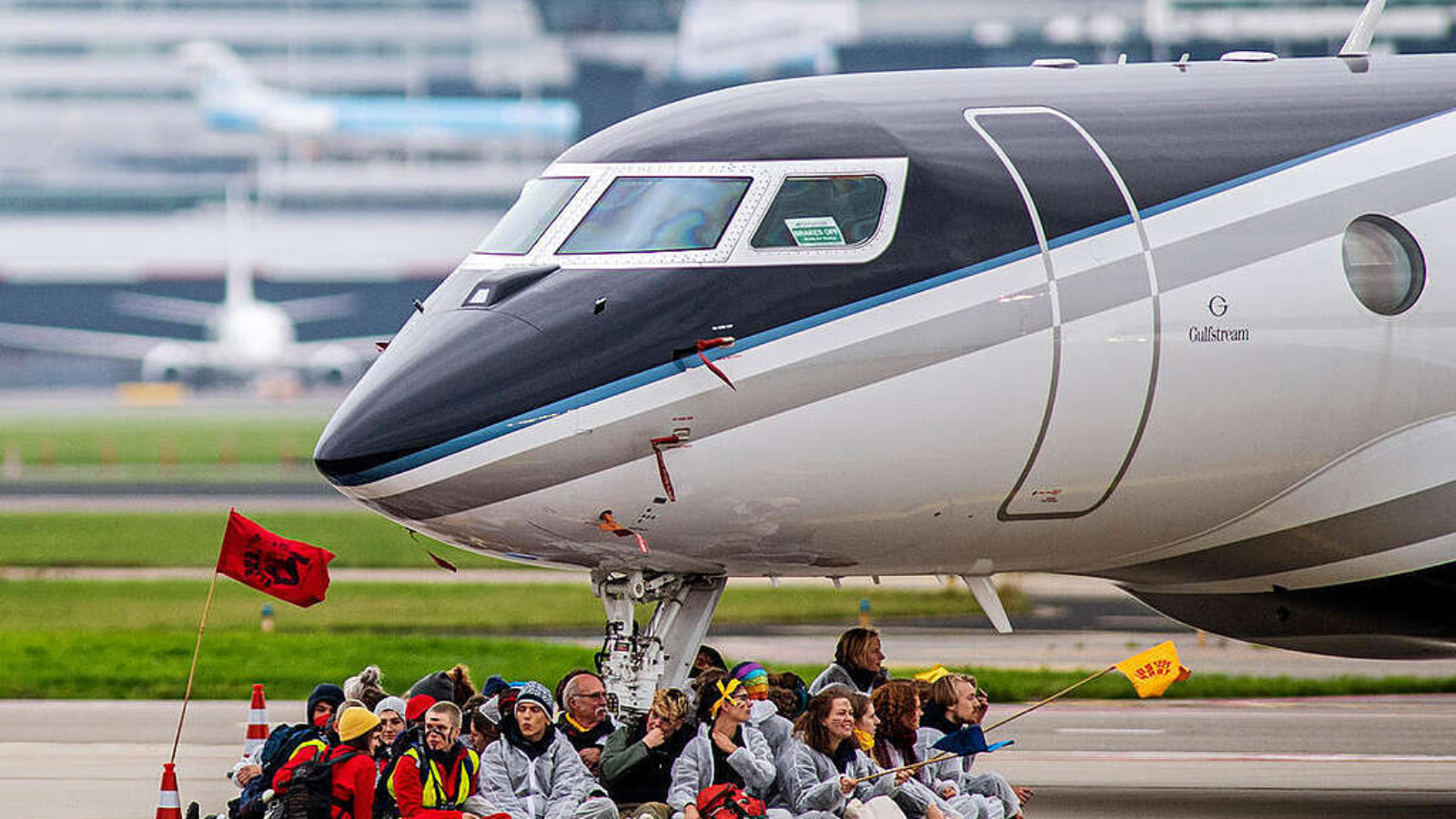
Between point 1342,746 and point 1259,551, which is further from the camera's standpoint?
point 1342,746

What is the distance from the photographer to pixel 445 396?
40.8 ft

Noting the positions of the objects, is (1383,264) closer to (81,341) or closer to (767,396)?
(767,396)

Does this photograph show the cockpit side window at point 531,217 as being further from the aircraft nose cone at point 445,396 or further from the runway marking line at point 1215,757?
the runway marking line at point 1215,757

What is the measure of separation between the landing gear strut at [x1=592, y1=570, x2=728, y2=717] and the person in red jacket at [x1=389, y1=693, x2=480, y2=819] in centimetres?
127

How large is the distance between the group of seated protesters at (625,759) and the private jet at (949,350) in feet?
2.09

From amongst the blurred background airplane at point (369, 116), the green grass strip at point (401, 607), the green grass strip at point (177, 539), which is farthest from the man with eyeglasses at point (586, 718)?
the blurred background airplane at point (369, 116)

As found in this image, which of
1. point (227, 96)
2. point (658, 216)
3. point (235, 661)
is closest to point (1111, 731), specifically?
point (658, 216)

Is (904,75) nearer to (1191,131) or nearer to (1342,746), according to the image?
(1191,131)

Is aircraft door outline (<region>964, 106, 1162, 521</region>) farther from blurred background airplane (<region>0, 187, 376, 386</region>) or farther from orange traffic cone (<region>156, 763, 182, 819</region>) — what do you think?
blurred background airplane (<region>0, 187, 376, 386</region>)

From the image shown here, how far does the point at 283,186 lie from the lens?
189500 millimetres

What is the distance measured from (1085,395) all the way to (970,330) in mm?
816

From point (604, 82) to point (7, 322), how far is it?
54039 mm

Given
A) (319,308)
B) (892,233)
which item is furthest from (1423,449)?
(319,308)

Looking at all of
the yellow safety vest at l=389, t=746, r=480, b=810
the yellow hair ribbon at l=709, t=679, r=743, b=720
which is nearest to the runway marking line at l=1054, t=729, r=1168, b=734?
the yellow hair ribbon at l=709, t=679, r=743, b=720
